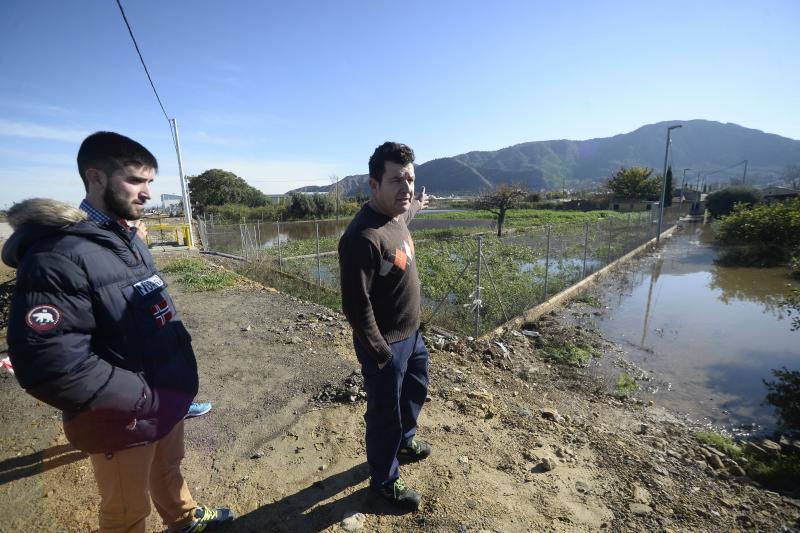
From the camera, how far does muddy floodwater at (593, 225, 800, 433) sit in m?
4.76

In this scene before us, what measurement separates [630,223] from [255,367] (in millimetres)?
16487

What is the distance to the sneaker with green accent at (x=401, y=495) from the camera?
2332 millimetres

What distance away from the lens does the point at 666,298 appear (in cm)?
945

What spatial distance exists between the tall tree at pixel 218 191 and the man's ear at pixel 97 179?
2105 inches

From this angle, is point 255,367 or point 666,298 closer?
point 255,367

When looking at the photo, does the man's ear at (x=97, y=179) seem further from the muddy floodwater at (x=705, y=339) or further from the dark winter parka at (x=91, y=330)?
the muddy floodwater at (x=705, y=339)

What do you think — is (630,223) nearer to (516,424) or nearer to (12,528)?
(516,424)

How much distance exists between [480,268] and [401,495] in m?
5.41

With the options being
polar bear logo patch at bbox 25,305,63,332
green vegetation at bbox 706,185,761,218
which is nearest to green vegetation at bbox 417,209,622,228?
green vegetation at bbox 706,185,761,218

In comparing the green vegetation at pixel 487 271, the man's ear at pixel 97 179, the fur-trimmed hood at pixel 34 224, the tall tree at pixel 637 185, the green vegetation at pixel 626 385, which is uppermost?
the tall tree at pixel 637 185

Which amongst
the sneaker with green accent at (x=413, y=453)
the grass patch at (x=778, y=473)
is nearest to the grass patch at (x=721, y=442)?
the grass patch at (x=778, y=473)

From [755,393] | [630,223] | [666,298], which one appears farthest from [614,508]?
[630,223]

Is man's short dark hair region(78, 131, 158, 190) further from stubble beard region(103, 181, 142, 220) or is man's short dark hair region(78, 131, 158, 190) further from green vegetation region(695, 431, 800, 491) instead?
green vegetation region(695, 431, 800, 491)

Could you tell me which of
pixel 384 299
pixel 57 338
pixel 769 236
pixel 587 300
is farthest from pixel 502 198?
pixel 57 338
